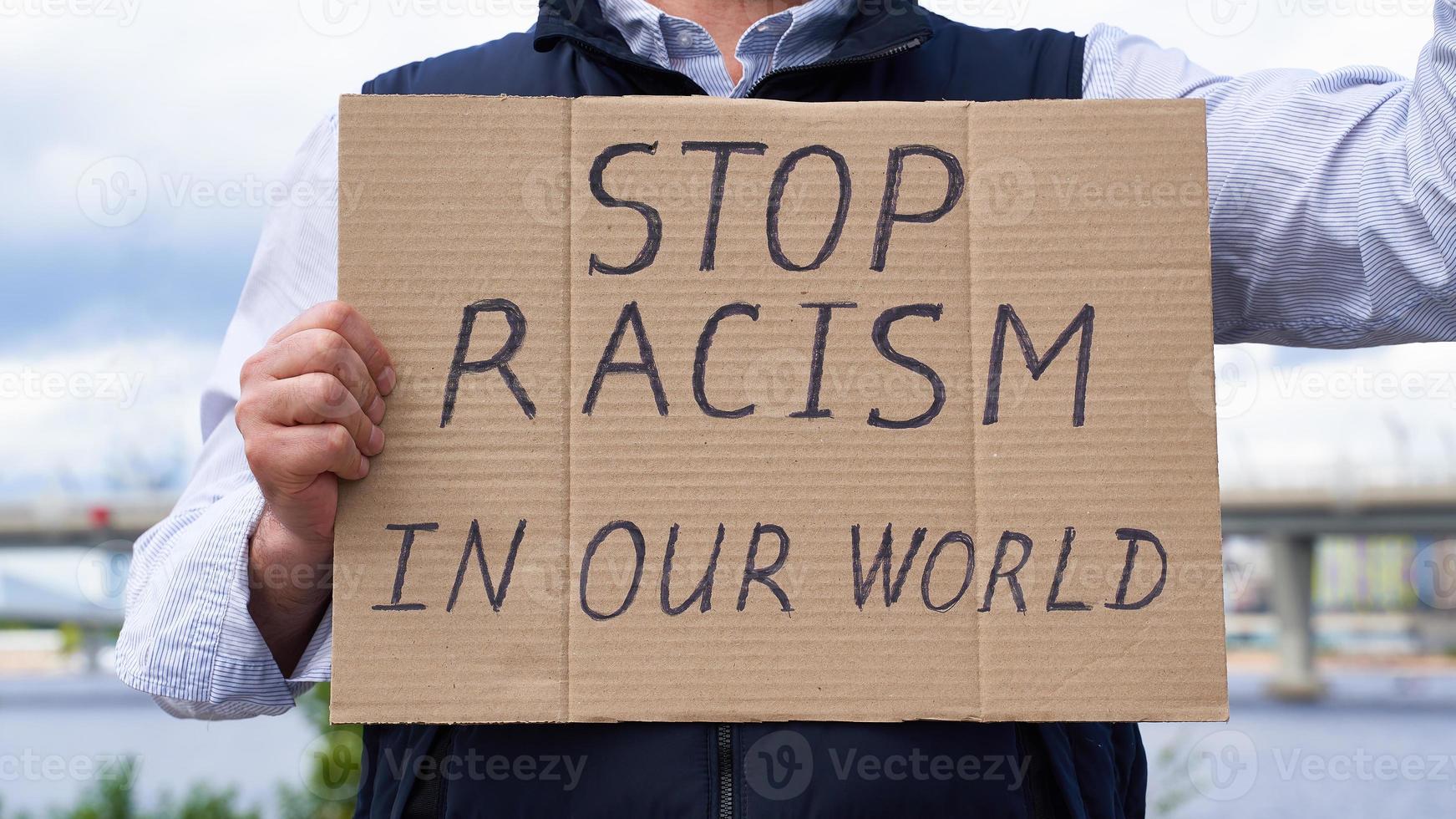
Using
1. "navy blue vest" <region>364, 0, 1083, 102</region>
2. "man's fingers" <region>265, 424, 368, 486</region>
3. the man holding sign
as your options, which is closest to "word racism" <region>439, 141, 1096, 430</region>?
the man holding sign

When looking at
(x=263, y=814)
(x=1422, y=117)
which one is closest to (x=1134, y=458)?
(x=1422, y=117)

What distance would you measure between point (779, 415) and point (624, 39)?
0.60 m

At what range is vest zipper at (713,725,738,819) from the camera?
48.2 inches

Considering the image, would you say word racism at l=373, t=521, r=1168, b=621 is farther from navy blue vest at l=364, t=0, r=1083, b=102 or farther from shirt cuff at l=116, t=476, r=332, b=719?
navy blue vest at l=364, t=0, r=1083, b=102

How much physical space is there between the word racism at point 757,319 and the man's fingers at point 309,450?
4.4 inches

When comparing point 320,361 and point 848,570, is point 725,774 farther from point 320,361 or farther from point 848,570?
point 320,361

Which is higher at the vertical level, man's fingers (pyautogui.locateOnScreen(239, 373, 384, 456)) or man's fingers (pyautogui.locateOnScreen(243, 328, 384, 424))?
man's fingers (pyautogui.locateOnScreen(243, 328, 384, 424))

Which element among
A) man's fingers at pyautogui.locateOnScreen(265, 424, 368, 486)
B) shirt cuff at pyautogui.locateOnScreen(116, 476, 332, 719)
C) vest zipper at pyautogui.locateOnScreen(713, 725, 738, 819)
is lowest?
vest zipper at pyautogui.locateOnScreen(713, 725, 738, 819)

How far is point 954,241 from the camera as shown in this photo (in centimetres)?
128

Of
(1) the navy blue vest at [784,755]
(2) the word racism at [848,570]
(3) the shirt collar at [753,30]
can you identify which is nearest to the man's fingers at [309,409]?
(2) the word racism at [848,570]

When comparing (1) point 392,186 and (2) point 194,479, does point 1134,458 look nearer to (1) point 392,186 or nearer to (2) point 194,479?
(1) point 392,186

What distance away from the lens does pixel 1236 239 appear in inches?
55.5

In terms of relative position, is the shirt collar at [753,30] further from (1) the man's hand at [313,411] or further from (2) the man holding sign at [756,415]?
(1) the man's hand at [313,411]

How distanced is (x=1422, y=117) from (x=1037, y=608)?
0.71 metres
